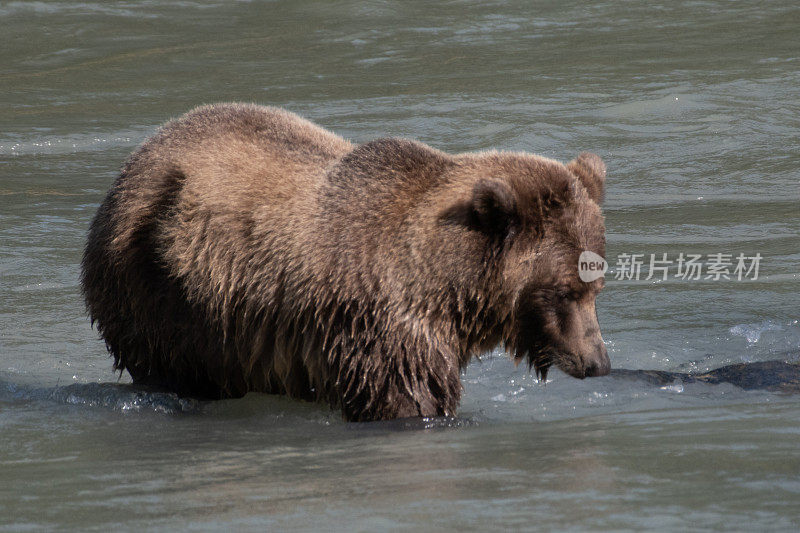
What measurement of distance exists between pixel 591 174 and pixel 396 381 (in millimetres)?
1433

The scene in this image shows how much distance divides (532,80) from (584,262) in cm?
1021

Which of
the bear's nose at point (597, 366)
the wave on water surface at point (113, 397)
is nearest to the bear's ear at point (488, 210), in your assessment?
the bear's nose at point (597, 366)

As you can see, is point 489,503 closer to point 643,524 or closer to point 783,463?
point 643,524

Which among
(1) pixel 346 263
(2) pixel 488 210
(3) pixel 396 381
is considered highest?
(2) pixel 488 210

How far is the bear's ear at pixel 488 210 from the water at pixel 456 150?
0.93 m

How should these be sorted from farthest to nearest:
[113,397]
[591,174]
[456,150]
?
[456,150], [113,397], [591,174]

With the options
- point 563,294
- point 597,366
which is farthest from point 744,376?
point 563,294

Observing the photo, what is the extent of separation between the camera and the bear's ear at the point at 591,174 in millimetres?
6164

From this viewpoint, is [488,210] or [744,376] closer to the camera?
[488,210]

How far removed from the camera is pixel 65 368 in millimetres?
7570

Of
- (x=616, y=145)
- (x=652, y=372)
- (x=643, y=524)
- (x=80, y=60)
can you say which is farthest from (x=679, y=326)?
(x=80, y=60)

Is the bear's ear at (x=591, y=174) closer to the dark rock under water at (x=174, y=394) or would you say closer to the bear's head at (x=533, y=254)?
the bear's head at (x=533, y=254)

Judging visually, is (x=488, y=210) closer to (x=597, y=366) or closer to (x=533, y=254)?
(x=533, y=254)

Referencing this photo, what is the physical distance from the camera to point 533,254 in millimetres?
5797
